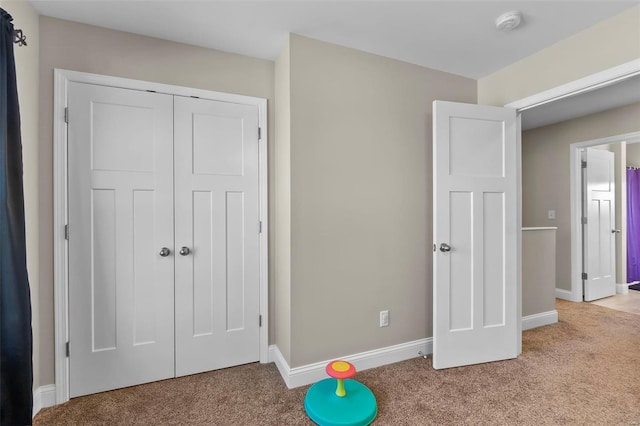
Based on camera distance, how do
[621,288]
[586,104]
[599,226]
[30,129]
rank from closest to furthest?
[30,129] < [586,104] < [599,226] < [621,288]

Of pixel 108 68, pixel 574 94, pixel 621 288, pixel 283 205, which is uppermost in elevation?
pixel 108 68

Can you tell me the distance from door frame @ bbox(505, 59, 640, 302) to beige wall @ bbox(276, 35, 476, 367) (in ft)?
2.25

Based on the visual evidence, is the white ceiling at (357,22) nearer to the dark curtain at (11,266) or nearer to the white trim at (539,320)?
the dark curtain at (11,266)

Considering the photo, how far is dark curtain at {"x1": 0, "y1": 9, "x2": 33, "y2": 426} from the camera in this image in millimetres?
1361

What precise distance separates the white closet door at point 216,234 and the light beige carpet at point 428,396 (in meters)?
0.21

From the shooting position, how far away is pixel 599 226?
4.00 meters

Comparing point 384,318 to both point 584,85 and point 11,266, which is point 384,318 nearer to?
point 584,85

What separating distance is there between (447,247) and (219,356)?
1.89 meters

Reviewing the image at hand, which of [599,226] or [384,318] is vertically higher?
[599,226]

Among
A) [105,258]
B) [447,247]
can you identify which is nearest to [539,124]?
[447,247]

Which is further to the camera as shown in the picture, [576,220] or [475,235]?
[576,220]

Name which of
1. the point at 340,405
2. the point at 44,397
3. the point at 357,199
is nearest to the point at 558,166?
the point at 357,199

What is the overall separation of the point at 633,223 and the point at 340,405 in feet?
18.5

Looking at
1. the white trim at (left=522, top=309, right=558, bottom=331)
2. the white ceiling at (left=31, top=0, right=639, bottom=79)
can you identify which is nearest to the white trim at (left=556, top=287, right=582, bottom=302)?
the white trim at (left=522, top=309, right=558, bottom=331)
